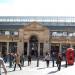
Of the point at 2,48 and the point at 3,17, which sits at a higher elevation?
the point at 3,17

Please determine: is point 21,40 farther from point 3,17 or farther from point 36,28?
point 3,17

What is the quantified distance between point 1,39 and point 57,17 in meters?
13.9

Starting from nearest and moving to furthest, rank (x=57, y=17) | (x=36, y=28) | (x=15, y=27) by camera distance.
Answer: (x=36, y=28)
(x=15, y=27)
(x=57, y=17)

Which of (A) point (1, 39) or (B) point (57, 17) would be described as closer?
(A) point (1, 39)

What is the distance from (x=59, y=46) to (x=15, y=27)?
9.76 metres

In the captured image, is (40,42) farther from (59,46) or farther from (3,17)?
(3,17)

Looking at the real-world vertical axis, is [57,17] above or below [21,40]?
above

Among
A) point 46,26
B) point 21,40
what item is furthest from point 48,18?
point 21,40

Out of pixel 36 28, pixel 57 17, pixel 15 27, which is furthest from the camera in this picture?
pixel 57 17

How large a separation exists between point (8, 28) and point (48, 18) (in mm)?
9444

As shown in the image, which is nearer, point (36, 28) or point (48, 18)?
point (36, 28)

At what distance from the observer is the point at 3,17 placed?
6825 cm

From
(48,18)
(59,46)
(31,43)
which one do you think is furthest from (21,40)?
(48,18)

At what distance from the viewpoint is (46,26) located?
Answer: 198 ft
